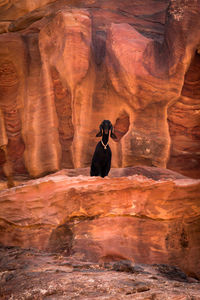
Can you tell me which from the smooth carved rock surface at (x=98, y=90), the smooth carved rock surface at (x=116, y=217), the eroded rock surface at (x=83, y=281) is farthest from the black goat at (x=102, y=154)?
the eroded rock surface at (x=83, y=281)

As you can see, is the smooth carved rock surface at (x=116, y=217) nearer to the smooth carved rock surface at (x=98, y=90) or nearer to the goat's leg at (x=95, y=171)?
the goat's leg at (x=95, y=171)

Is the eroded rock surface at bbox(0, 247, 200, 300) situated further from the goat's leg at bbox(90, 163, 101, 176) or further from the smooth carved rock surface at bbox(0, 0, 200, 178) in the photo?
the smooth carved rock surface at bbox(0, 0, 200, 178)

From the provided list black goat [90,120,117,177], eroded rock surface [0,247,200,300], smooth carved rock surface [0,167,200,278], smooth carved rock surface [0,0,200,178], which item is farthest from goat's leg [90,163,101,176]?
eroded rock surface [0,247,200,300]

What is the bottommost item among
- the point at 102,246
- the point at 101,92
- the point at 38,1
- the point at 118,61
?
the point at 102,246

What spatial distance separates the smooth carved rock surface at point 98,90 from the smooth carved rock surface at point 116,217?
242 cm

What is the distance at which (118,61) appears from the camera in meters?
7.75

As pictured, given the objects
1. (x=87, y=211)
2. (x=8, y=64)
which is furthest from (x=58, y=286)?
(x=8, y=64)

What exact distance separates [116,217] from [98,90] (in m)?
4.00

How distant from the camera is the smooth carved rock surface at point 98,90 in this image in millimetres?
7570

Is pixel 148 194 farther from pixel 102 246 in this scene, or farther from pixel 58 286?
pixel 58 286

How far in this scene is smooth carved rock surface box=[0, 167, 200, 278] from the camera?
5000mm

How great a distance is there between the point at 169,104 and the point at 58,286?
19.0ft

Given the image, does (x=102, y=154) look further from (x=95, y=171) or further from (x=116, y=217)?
(x=116, y=217)

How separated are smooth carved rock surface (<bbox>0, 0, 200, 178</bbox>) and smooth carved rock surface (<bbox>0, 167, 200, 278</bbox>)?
2.42 meters
